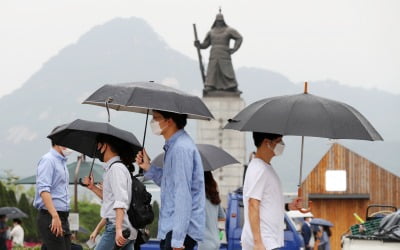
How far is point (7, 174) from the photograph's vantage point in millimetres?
46938

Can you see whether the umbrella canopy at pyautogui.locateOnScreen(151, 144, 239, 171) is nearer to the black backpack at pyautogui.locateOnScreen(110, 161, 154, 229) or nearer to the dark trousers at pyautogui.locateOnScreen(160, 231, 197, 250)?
the black backpack at pyautogui.locateOnScreen(110, 161, 154, 229)

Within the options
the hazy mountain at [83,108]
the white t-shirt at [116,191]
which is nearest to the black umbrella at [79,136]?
the white t-shirt at [116,191]

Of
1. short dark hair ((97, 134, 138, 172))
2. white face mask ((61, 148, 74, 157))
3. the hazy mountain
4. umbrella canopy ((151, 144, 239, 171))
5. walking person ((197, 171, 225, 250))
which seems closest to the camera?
short dark hair ((97, 134, 138, 172))

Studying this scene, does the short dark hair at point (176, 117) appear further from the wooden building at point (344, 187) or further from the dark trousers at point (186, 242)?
the wooden building at point (344, 187)

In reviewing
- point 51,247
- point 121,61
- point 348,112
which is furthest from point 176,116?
point 121,61

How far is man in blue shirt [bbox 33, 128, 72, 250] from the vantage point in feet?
29.3

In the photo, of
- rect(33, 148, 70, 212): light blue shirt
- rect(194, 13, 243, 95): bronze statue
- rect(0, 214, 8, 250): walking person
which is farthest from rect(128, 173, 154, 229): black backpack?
rect(194, 13, 243, 95): bronze statue

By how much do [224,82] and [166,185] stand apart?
30.1 meters

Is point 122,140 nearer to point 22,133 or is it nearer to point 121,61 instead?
point 22,133

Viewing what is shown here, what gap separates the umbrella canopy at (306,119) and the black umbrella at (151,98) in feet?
1.14

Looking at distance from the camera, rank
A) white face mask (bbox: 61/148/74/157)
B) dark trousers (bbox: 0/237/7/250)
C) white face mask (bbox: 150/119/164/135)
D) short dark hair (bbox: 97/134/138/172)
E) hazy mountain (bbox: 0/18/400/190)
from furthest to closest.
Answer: hazy mountain (bbox: 0/18/400/190) < dark trousers (bbox: 0/237/7/250) < white face mask (bbox: 61/148/74/157) < short dark hair (bbox: 97/134/138/172) < white face mask (bbox: 150/119/164/135)

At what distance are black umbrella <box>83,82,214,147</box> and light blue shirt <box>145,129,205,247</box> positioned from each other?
29cm

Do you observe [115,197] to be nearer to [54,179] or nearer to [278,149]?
[278,149]

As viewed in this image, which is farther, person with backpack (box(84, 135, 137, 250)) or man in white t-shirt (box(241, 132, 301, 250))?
person with backpack (box(84, 135, 137, 250))
